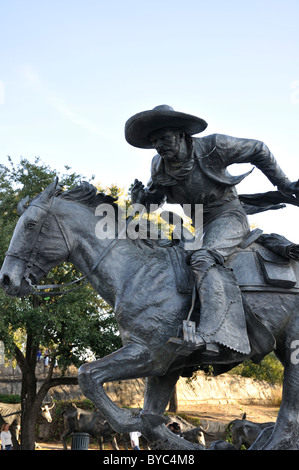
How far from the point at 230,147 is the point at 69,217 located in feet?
5.63

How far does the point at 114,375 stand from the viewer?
4.37 metres

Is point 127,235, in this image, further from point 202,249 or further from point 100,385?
point 100,385

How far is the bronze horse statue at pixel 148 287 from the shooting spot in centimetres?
461

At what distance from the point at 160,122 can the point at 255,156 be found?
106 cm

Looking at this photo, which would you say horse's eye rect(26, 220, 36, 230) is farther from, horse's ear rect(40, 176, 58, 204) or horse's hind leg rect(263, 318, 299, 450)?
horse's hind leg rect(263, 318, 299, 450)

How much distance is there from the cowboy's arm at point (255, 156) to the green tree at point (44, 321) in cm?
1356

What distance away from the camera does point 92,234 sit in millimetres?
4992

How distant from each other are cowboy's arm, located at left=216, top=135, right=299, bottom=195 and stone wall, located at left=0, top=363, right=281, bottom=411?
19.7 metres

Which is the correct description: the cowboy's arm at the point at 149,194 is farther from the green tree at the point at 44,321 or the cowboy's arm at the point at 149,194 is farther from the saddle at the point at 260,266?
the green tree at the point at 44,321

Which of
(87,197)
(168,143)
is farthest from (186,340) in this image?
(168,143)

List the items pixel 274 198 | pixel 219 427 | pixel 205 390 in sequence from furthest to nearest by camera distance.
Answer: pixel 205 390 → pixel 219 427 → pixel 274 198

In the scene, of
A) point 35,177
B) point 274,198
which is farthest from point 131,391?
point 274,198

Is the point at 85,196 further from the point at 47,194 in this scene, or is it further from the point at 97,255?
the point at 97,255
